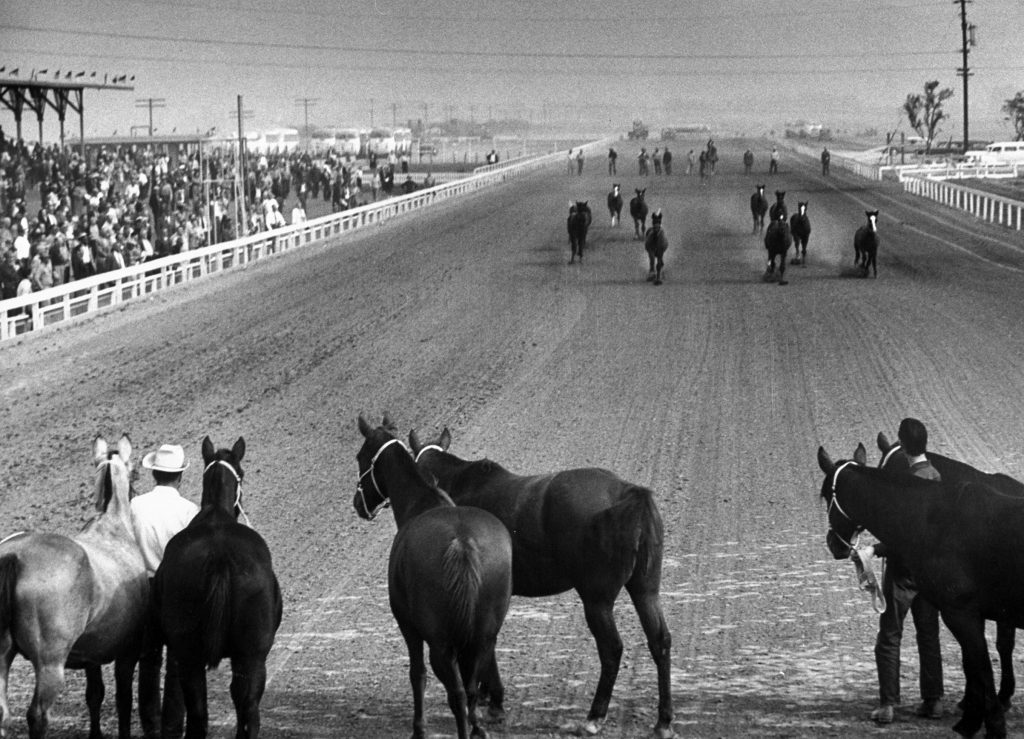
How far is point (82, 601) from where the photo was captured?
7.35 meters

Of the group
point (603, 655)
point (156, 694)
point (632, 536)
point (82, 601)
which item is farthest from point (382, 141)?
point (82, 601)

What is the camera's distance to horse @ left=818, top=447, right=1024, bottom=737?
755cm

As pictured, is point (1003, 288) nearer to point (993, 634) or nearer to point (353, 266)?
point (353, 266)

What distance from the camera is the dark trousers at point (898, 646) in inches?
319

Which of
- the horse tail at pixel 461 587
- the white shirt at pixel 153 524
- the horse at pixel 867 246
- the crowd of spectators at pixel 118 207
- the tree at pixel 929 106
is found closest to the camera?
the horse tail at pixel 461 587

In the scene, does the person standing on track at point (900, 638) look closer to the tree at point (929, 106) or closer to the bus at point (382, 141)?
the bus at point (382, 141)

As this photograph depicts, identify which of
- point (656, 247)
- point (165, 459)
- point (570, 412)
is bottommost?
point (570, 412)

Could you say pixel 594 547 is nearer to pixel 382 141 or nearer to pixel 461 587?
pixel 461 587

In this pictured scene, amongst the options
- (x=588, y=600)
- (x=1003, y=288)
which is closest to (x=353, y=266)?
(x=1003, y=288)

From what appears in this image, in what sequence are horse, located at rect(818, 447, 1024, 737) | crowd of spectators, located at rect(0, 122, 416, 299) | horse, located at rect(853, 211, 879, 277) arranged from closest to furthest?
1. horse, located at rect(818, 447, 1024, 737)
2. crowd of spectators, located at rect(0, 122, 416, 299)
3. horse, located at rect(853, 211, 879, 277)

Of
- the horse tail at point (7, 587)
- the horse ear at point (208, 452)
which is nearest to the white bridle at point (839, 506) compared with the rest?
the horse ear at point (208, 452)

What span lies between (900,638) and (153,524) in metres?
4.30

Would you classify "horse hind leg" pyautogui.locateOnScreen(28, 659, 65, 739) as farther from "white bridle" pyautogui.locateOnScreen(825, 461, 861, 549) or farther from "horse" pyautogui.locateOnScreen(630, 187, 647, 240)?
"horse" pyautogui.locateOnScreen(630, 187, 647, 240)

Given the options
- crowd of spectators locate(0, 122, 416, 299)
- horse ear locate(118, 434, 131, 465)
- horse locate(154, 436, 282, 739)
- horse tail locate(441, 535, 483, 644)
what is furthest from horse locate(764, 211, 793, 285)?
horse locate(154, 436, 282, 739)
